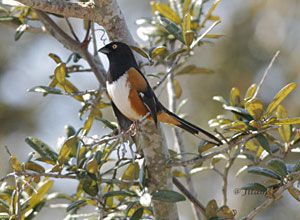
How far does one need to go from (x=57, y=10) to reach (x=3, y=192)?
0.81m

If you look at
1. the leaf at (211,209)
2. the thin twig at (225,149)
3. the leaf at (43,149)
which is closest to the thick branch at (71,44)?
the leaf at (43,149)

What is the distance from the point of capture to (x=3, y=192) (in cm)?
279

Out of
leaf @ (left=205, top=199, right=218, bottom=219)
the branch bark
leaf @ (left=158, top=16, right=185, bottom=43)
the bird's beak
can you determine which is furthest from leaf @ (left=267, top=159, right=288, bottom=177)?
the bird's beak

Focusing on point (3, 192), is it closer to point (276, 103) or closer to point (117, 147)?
point (117, 147)

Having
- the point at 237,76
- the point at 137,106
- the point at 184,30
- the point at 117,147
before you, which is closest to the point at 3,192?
the point at 117,147

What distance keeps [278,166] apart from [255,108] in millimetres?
238

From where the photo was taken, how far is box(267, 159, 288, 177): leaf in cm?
244

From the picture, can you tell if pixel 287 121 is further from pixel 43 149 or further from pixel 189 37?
pixel 43 149

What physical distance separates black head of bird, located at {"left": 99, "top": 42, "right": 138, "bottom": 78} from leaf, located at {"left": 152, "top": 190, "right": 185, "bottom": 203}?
711 mm

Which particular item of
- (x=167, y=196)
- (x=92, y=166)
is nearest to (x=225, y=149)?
(x=167, y=196)

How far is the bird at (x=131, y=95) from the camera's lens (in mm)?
3084

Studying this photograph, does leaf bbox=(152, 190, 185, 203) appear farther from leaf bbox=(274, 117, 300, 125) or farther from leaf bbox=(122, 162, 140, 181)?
leaf bbox=(274, 117, 300, 125)

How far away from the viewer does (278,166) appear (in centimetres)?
244

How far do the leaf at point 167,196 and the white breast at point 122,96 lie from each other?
66 cm
